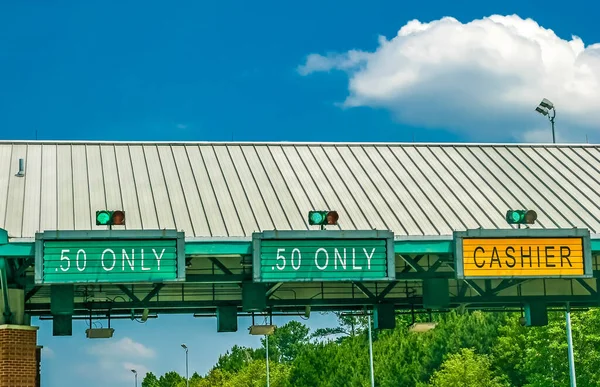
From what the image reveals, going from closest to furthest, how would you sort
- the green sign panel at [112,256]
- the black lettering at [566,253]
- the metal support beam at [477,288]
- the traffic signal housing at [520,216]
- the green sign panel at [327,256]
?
the green sign panel at [112,256] → the green sign panel at [327,256] → the black lettering at [566,253] → the traffic signal housing at [520,216] → the metal support beam at [477,288]

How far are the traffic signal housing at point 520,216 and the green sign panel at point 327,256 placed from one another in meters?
3.05

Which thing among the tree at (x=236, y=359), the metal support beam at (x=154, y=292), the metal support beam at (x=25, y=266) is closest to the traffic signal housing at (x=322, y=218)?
the metal support beam at (x=154, y=292)

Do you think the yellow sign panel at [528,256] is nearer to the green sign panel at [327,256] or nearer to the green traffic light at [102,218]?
the green sign panel at [327,256]

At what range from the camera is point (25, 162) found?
1105 inches

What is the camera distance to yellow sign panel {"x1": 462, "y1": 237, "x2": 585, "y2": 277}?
23.3 metres

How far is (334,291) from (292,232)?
8063mm

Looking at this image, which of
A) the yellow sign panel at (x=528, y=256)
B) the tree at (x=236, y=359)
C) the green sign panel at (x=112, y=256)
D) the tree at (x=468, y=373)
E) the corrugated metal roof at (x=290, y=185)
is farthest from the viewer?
the tree at (x=236, y=359)

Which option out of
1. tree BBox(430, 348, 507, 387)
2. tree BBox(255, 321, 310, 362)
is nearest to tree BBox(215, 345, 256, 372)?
tree BBox(255, 321, 310, 362)

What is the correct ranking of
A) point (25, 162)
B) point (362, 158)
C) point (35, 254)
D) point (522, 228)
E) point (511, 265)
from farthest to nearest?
point (362, 158), point (25, 162), point (522, 228), point (511, 265), point (35, 254)

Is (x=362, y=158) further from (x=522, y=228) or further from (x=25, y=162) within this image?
(x=25, y=162)

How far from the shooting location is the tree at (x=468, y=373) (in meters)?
81.1

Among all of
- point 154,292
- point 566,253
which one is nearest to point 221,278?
point 154,292

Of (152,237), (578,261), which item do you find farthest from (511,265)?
(152,237)

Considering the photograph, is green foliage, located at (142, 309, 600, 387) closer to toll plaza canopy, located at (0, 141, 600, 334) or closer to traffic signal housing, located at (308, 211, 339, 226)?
toll plaza canopy, located at (0, 141, 600, 334)
